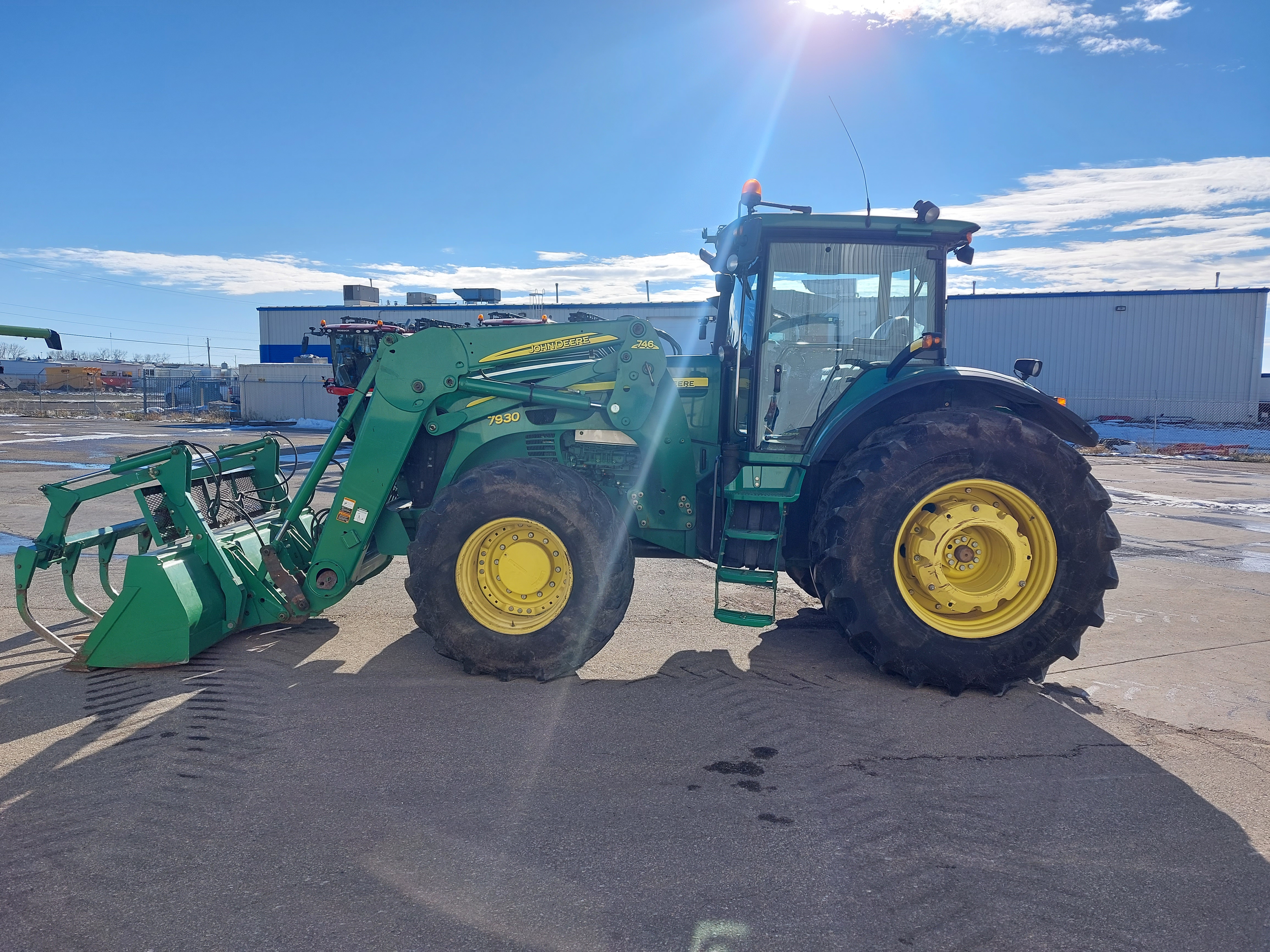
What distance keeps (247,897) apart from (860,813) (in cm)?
216

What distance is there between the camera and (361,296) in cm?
3459

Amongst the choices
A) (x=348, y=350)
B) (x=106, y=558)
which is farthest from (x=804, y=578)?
(x=348, y=350)

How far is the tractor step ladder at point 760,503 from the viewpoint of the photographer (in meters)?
4.84

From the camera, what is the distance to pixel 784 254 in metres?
5.21

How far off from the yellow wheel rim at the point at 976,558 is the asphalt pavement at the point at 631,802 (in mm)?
445

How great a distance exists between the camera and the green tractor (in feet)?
15.1

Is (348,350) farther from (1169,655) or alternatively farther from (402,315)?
(402,315)

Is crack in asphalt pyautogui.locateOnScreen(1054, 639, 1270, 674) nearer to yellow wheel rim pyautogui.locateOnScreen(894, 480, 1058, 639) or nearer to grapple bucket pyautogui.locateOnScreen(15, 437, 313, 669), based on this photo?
yellow wheel rim pyautogui.locateOnScreen(894, 480, 1058, 639)

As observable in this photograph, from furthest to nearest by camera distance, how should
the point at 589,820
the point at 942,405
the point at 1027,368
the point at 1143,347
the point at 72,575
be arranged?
1. the point at 1143,347
2. the point at 1027,368
3. the point at 72,575
4. the point at 942,405
5. the point at 589,820

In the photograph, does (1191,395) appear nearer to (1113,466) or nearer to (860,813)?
(1113,466)

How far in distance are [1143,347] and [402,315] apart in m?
26.6

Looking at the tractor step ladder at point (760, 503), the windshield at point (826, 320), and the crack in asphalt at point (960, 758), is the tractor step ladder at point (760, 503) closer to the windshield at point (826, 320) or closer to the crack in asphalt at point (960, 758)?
the windshield at point (826, 320)

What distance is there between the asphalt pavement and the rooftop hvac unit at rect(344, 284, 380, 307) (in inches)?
1208

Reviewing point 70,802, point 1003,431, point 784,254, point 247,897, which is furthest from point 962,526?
point 70,802
